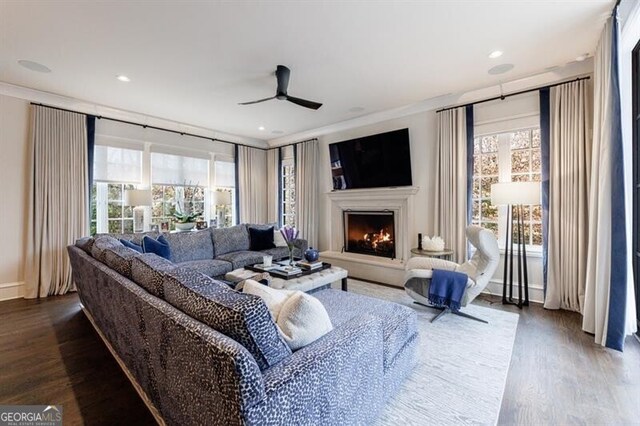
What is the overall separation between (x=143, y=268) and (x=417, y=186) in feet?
13.0

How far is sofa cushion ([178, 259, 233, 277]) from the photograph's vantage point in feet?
12.8

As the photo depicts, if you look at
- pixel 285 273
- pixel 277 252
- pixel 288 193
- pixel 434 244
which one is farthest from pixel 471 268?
pixel 288 193

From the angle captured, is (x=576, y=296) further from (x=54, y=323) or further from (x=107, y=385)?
(x=54, y=323)

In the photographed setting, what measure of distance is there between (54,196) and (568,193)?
21.6 ft

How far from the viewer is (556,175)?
3.37 metres

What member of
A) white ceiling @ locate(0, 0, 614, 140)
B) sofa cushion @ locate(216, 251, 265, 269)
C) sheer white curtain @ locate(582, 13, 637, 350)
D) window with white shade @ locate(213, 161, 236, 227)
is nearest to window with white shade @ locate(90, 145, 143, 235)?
white ceiling @ locate(0, 0, 614, 140)

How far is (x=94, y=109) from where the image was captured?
4.32 meters

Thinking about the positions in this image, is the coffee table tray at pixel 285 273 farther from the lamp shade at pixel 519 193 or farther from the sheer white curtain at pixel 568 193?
the sheer white curtain at pixel 568 193

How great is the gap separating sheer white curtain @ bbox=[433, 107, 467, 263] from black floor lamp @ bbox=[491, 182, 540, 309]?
1.74 feet

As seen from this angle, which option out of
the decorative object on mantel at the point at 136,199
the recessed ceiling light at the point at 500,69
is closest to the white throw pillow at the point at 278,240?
the decorative object on mantel at the point at 136,199

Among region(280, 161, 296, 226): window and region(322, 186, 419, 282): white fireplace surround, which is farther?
region(280, 161, 296, 226): window

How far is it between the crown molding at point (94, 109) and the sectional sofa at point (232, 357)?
11.8 ft

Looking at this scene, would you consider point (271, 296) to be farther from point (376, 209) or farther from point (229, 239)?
point (376, 209)

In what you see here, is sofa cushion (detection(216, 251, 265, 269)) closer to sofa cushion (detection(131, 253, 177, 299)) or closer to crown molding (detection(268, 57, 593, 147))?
sofa cushion (detection(131, 253, 177, 299))
